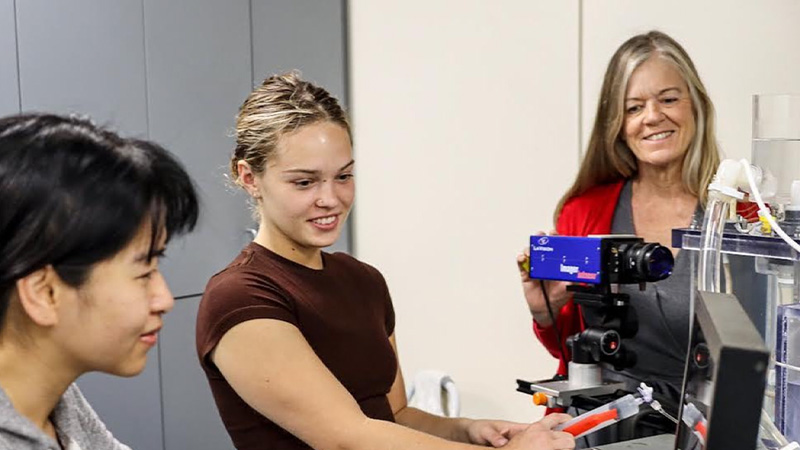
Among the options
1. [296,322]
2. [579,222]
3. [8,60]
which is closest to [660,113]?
[579,222]

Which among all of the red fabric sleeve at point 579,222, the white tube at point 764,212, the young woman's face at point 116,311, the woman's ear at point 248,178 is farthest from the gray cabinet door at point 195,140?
the white tube at point 764,212

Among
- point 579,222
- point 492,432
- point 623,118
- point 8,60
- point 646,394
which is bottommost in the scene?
point 492,432

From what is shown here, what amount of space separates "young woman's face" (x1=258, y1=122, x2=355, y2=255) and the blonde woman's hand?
1.35ft

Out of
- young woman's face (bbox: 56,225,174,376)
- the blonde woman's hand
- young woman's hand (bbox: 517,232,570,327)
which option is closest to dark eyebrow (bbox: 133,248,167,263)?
young woman's face (bbox: 56,225,174,376)

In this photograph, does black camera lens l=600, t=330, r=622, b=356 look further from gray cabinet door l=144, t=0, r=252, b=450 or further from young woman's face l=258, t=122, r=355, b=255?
gray cabinet door l=144, t=0, r=252, b=450

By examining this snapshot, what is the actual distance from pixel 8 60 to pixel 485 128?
4.36 ft

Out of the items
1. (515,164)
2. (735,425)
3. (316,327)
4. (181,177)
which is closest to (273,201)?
(316,327)

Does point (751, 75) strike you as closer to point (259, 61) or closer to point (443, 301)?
point (443, 301)

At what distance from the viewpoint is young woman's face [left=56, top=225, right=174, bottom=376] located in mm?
906

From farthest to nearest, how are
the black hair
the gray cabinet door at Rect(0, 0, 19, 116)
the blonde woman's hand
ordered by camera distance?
1. the gray cabinet door at Rect(0, 0, 19, 116)
2. the blonde woman's hand
3. the black hair

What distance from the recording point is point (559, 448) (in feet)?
3.84

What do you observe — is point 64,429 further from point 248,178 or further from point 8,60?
point 8,60

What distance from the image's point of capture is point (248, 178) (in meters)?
1.39

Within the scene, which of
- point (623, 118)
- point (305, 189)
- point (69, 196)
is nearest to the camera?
point (69, 196)
